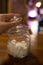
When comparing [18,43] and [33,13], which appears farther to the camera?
[33,13]

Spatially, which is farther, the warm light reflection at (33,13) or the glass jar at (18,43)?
the warm light reflection at (33,13)

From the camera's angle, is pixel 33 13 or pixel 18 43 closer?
pixel 18 43

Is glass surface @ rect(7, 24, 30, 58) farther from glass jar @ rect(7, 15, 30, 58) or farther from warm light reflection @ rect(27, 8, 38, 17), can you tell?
warm light reflection @ rect(27, 8, 38, 17)

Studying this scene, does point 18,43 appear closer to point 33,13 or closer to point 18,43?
point 18,43

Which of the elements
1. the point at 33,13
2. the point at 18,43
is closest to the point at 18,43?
the point at 18,43

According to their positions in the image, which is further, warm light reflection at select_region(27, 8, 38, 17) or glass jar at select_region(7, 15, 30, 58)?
warm light reflection at select_region(27, 8, 38, 17)

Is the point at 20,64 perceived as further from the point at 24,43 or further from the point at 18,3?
the point at 18,3

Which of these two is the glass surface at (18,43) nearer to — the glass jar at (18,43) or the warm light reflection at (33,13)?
the glass jar at (18,43)

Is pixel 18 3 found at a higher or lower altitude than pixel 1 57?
higher

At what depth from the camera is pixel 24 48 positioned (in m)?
0.72

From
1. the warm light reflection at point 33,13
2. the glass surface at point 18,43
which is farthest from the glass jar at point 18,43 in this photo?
the warm light reflection at point 33,13

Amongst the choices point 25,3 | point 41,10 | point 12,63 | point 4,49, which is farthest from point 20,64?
point 25,3

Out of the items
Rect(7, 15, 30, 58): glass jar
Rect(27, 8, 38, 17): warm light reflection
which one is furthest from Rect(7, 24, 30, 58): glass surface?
Rect(27, 8, 38, 17): warm light reflection

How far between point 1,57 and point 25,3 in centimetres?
137
